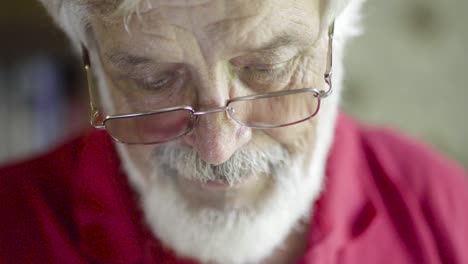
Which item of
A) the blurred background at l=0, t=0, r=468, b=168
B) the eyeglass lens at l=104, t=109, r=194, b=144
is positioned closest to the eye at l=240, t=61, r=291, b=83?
the eyeglass lens at l=104, t=109, r=194, b=144

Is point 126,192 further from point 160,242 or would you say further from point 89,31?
point 89,31

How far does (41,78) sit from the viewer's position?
2201 millimetres

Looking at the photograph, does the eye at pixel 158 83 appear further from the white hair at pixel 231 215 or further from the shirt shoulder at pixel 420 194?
the shirt shoulder at pixel 420 194

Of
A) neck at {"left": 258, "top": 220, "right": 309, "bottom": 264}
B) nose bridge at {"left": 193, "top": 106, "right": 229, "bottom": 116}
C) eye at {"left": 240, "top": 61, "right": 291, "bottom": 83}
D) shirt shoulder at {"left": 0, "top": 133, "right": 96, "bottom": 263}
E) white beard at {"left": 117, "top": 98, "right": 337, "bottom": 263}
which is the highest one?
eye at {"left": 240, "top": 61, "right": 291, "bottom": 83}

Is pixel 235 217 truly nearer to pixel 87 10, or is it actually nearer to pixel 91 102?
pixel 91 102

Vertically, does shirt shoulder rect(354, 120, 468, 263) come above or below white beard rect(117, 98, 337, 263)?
below

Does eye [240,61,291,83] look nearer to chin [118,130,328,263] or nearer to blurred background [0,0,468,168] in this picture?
chin [118,130,328,263]

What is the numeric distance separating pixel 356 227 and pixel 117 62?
0.61 meters

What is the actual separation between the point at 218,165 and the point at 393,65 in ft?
4.06

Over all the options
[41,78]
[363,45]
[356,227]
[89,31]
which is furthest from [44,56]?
[356,227]

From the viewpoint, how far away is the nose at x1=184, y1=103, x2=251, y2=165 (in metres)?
0.81

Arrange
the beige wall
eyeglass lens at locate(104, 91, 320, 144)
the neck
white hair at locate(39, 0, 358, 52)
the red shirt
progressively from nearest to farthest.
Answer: white hair at locate(39, 0, 358, 52), eyeglass lens at locate(104, 91, 320, 144), the red shirt, the neck, the beige wall

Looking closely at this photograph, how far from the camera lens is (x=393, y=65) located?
1897mm

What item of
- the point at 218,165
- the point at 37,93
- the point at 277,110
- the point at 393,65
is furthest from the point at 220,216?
the point at 37,93
